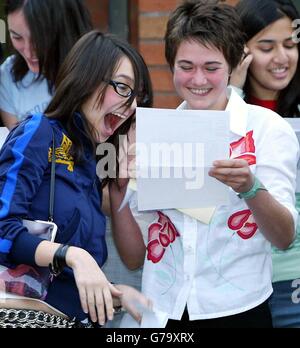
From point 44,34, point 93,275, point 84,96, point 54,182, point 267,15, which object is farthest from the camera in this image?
point 44,34

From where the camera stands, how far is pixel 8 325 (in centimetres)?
215

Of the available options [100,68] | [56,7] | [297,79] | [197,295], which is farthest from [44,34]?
[197,295]

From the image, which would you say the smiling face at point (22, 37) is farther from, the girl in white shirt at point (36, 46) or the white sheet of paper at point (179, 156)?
the white sheet of paper at point (179, 156)

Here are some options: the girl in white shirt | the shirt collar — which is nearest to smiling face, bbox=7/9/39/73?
the girl in white shirt

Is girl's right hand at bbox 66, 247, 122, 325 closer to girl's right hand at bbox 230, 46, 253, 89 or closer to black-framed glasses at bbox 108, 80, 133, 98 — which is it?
black-framed glasses at bbox 108, 80, 133, 98

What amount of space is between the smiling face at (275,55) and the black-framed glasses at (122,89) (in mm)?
698

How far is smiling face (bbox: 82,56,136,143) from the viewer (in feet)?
8.09

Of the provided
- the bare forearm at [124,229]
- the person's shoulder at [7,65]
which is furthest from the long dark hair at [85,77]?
the person's shoulder at [7,65]

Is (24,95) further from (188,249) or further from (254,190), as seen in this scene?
(254,190)

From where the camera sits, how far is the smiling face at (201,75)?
8.29ft

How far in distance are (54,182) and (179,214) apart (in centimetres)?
44

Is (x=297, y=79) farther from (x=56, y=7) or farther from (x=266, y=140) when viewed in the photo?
(x=56, y=7)

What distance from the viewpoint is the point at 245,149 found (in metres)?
2.46
